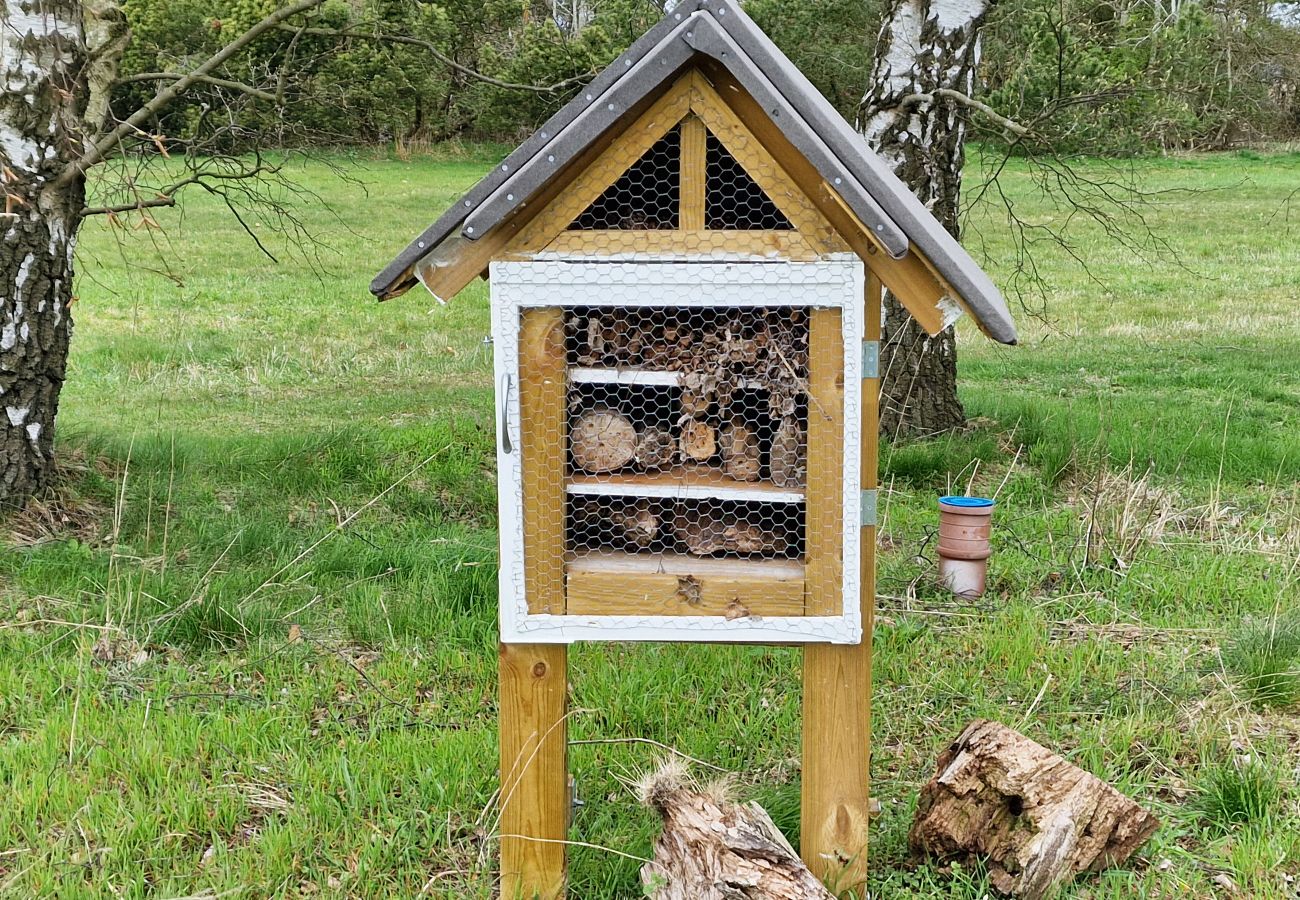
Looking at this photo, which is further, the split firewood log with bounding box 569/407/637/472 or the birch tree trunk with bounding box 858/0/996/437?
the birch tree trunk with bounding box 858/0/996/437

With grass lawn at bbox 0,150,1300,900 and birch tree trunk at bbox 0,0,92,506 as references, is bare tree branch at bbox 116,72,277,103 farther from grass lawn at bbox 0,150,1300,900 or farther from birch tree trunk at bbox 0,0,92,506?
grass lawn at bbox 0,150,1300,900

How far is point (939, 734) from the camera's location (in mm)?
3781

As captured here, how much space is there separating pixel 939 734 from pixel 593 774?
1162 mm

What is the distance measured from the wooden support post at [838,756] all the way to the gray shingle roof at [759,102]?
2.46 ft

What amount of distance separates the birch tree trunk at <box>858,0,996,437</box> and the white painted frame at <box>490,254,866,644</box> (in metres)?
3.97

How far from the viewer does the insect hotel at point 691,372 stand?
2496 millimetres

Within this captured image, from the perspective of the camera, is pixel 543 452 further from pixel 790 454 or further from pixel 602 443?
pixel 790 454

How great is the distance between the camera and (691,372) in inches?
104

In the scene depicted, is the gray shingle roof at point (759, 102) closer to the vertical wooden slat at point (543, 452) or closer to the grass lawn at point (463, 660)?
the vertical wooden slat at point (543, 452)

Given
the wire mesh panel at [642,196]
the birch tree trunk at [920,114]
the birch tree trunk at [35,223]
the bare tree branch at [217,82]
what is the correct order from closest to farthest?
the wire mesh panel at [642,196], the birch tree trunk at [35,223], the bare tree branch at [217,82], the birch tree trunk at [920,114]

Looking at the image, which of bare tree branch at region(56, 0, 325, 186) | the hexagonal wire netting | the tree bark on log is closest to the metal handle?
the hexagonal wire netting

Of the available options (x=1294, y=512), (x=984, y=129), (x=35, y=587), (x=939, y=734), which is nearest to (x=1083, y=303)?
(x=984, y=129)

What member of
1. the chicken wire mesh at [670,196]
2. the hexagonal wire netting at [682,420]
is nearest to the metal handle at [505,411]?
the hexagonal wire netting at [682,420]

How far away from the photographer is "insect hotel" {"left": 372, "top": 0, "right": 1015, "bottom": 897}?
8.19 ft
